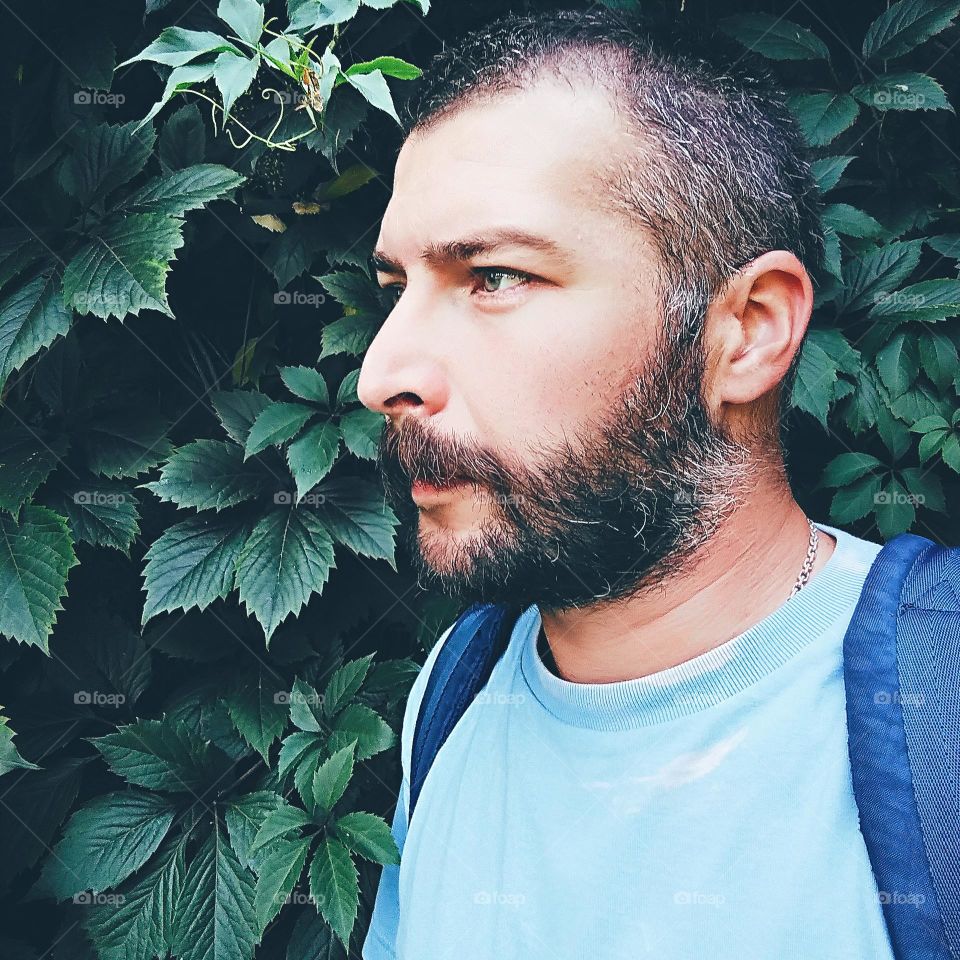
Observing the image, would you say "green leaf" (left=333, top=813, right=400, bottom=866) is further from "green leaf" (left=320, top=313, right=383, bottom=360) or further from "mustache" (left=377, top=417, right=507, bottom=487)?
"green leaf" (left=320, top=313, right=383, bottom=360)

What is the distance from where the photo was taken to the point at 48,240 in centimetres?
140

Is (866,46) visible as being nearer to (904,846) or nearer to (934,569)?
(934,569)

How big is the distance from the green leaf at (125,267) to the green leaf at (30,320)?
43 millimetres

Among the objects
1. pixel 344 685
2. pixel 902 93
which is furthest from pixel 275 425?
pixel 902 93

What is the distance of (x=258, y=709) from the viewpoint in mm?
1416

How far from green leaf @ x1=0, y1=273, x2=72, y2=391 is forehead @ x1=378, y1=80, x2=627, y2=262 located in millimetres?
641

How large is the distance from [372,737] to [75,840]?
0.56m

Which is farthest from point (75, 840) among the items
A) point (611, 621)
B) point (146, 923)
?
point (611, 621)

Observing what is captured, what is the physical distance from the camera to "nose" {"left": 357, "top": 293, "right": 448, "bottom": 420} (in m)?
0.99

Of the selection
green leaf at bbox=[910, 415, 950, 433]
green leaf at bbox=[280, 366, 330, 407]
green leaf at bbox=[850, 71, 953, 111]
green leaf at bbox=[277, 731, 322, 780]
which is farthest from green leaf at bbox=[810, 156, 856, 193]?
green leaf at bbox=[277, 731, 322, 780]

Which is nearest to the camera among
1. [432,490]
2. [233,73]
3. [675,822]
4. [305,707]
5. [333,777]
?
[675,822]

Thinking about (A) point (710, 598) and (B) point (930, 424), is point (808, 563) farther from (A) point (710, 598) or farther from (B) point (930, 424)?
(B) point (930, 424)

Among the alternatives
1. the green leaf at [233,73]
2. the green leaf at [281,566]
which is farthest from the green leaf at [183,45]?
the green leaf at [281,566]

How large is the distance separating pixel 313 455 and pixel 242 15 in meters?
0.65
